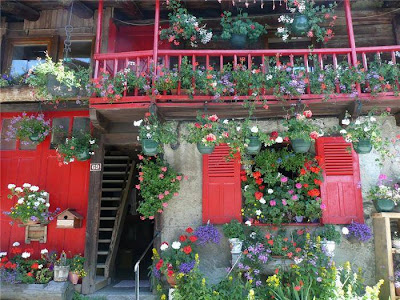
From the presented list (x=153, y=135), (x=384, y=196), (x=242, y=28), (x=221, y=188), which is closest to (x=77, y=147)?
(x=153, y=135)

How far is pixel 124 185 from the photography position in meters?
9.85

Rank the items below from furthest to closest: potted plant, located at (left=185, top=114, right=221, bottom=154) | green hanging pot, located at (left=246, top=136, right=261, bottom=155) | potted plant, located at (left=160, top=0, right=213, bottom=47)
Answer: potted plant, located at (left=160, top=0, right=213, bottom=47), green hanging pot, located at (left=246, top=136, right=261, bottom=155), potted plant, located at (left=185, top=114, right=221, bottom=154)

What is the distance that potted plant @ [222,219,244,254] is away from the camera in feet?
21.4

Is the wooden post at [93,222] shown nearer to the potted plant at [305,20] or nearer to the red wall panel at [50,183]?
the red wall panel at [50,183]

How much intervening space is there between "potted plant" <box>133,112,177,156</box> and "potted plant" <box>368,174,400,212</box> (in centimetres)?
388

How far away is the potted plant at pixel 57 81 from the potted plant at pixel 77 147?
93 centimetres

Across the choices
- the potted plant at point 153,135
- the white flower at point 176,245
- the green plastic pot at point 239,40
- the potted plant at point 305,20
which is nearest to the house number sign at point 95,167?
the potted plant at point 153,135

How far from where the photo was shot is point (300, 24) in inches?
291

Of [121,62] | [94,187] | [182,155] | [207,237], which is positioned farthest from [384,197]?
[121,62]

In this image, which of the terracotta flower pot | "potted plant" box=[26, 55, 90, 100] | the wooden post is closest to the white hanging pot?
the wooden post

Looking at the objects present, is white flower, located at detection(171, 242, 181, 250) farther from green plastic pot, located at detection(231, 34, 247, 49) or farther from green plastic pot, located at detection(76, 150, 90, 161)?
green plastic pot, located at detection(231, 34, 247, 49)

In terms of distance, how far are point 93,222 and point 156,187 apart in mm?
1636

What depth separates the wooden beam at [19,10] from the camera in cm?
789

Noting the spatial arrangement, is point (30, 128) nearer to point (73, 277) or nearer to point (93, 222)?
point (93, 222)
